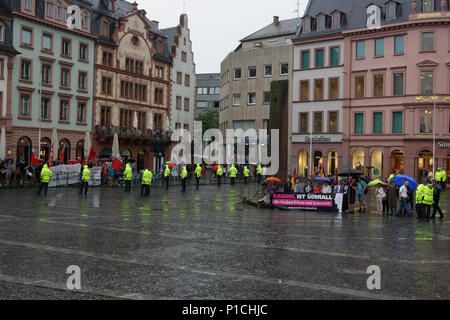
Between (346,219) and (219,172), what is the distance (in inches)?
878

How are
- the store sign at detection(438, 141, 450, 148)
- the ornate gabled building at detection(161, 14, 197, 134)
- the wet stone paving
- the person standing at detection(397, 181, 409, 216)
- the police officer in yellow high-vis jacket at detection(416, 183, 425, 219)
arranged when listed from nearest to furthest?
the wet stone paving
the police officer in yellow high-vis jacket at detection(416, 183, 425, 219)
the person standing at detection(397, 181, 409, 216)
the store sign at detection(438, 141, 450, 148)
the ornate gabled building at detection(161, 14, 197, 134)

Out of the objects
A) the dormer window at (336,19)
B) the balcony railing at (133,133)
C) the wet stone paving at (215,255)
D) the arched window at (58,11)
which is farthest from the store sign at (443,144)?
the arched window at (58,11)

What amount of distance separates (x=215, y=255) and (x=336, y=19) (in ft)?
155

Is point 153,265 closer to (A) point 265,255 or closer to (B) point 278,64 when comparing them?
(A) point 265,255

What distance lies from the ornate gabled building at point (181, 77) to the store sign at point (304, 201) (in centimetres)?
3991

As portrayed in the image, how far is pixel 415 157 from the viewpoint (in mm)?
47281

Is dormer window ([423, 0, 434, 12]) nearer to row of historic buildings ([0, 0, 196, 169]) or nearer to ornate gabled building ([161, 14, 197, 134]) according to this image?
row of historic buildings ([0, 0, 196, 169])

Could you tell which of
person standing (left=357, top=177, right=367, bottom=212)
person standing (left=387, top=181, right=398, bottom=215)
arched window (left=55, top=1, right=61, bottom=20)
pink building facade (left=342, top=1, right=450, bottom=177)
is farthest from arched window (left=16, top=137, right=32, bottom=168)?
person standing (left=387, top=181, right=398, bottom=215)

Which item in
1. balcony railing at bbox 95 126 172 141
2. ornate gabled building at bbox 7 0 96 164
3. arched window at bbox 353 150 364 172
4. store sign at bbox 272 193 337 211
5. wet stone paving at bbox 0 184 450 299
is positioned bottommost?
wet stone paving at bbox 0 184 450 299

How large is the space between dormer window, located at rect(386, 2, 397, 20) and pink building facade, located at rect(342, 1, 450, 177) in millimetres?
1332

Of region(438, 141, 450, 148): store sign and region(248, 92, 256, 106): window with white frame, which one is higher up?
region(248, 92, 256, 106): window with white frame

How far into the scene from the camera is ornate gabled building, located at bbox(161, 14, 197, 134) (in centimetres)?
6284
